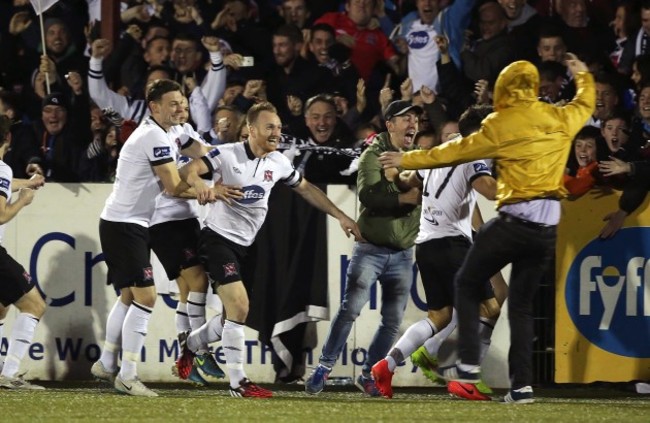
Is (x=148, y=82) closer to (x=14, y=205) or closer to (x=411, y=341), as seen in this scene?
(x=14, y=205)

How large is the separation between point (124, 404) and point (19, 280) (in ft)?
5.85

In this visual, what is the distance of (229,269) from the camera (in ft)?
30.1

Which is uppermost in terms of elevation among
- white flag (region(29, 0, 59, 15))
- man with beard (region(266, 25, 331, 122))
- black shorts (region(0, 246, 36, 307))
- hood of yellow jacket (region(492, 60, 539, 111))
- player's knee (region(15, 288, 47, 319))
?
white flag (region(29, 0, 59, 15))

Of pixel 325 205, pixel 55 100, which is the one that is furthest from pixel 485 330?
pixel 55 100

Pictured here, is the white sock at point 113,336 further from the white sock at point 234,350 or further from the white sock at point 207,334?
the white sock at point 234,350

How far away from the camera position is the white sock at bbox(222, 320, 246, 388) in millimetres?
9047

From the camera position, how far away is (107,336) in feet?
32.2

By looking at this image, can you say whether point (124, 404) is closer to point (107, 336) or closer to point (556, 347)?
point (107, 336)

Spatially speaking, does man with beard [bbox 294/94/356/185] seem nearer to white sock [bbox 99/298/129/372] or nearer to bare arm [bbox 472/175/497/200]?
white sock [bbox 99/298/129/372]

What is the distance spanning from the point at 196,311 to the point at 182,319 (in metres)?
0.23

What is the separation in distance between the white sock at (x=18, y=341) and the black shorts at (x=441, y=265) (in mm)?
2925

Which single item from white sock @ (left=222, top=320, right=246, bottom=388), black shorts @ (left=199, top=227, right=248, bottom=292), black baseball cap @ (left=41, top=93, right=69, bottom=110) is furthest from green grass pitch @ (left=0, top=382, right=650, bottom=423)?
black baseball cap @ (left=41, top=93, right=69, bottom=110)

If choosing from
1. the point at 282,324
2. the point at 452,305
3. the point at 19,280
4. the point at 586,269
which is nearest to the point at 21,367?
the point at 19,280

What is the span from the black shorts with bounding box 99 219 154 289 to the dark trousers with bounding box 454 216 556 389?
2.27 m
